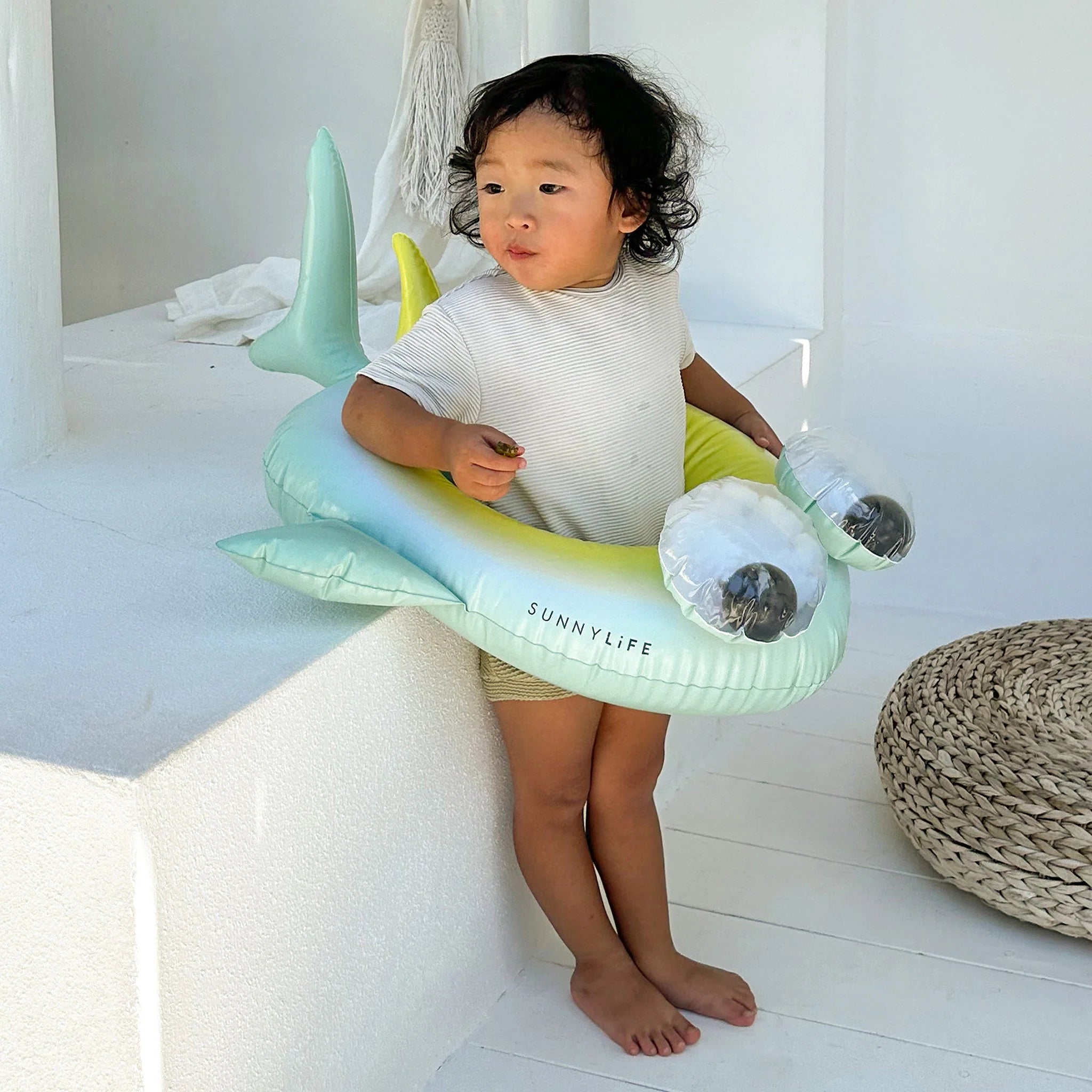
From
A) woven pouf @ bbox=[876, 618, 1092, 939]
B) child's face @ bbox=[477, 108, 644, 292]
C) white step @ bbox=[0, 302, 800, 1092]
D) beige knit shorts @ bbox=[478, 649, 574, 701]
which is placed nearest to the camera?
white step @ bbox=[0, 302, 800, 1092]

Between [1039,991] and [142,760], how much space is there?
1.01 meters

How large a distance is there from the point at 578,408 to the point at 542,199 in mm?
183

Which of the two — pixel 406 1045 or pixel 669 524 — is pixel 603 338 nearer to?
pixel 669 524

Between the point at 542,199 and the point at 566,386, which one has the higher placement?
the point at 542,199

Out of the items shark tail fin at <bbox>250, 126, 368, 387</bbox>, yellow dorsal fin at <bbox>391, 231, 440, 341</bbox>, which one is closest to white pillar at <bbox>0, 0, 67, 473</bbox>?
shark tail fin at <bbox>250, 126, 368, 387</bbox>

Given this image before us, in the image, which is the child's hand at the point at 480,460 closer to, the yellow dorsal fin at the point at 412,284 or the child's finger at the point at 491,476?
the child's finger at the point at 491,476

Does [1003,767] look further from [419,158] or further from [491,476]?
[419,158]

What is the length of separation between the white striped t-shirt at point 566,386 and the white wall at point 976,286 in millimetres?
1262

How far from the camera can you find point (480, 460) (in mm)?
1079

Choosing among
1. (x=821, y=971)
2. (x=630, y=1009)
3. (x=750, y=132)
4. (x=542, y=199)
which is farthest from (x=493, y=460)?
(x=750, y=132)

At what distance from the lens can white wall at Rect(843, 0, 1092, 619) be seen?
234 centimetres

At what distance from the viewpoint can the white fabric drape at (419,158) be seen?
2479 mm

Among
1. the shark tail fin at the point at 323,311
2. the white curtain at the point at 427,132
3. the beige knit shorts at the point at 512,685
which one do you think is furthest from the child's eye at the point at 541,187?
the white curtain at the point at 427,132

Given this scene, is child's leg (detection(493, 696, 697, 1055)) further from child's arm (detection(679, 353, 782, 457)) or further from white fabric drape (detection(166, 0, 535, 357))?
white fabric drape (detection(166, 0, 535, 357))
